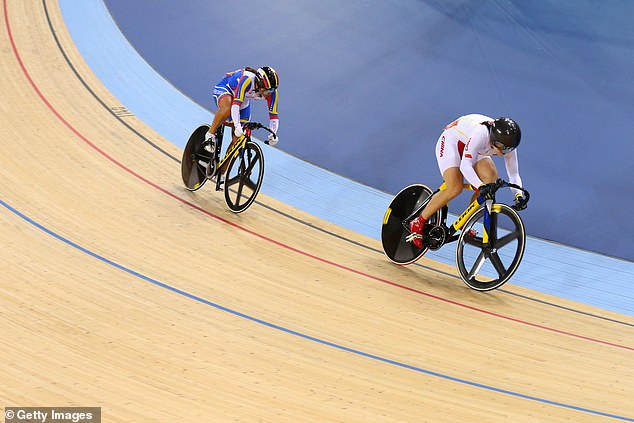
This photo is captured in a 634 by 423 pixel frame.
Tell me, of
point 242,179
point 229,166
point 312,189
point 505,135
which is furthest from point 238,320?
point 312,189

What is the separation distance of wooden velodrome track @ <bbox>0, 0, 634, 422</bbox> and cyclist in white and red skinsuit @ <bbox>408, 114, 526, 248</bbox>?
55cm

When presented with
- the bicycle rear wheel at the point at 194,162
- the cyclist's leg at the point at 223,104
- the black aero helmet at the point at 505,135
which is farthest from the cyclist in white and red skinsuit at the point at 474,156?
the bicycle rear wheel at the point at 194,162

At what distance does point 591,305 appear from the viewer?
526cm

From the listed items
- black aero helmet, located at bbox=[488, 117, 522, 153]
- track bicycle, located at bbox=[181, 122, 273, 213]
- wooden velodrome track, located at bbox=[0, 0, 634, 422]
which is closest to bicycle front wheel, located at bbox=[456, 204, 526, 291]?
wooden velodrome track, located at bbox=[0, 0, 634, 422]

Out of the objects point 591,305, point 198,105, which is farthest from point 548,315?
point 198,105

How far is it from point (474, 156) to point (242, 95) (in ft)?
5.53

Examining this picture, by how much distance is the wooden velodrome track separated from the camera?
3.54 meters

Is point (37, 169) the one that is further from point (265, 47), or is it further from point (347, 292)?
point (265, 47)

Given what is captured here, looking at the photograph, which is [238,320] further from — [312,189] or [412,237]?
[312,189]

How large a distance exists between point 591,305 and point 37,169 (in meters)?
3.96

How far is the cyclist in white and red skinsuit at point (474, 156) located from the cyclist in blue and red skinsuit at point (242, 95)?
1184 millimetres

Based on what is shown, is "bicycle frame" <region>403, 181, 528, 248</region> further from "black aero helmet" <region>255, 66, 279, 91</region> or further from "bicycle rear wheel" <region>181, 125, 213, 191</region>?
"bicycle rear wheel" <region>181, 125, 213, 191</region>

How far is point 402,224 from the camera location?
5.34m

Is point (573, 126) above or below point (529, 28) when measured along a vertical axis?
below
